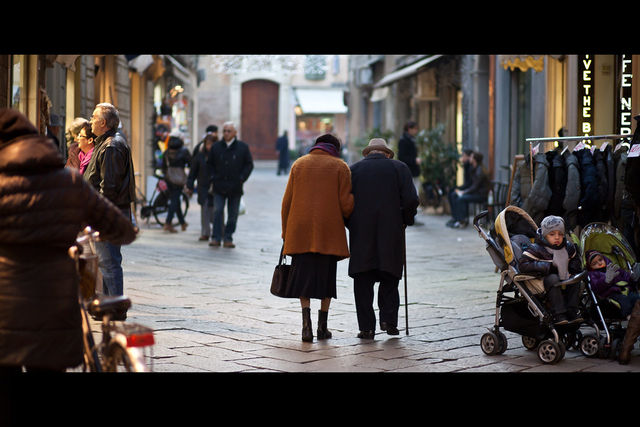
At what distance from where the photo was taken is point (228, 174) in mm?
15258

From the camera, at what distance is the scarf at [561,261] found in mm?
7868

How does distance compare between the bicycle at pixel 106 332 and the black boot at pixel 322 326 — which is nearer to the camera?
the bicycle at pixel 106 332

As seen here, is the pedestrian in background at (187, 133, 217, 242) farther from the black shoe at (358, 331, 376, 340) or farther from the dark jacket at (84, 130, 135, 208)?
the black shoe at (358, 331, 376, 340)

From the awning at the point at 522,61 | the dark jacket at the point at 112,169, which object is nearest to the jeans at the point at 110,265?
the dark jacket at the point at 112,169

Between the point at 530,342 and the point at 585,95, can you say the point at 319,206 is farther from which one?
the point at 585,95

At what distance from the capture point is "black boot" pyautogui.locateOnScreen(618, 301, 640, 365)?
7543mm

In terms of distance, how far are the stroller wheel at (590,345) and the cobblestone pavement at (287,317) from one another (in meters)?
0.06

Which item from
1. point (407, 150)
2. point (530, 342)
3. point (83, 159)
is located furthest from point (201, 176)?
point (530, 342)

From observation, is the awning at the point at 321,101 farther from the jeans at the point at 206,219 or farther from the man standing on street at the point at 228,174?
the man standing on street at the point at 228,174

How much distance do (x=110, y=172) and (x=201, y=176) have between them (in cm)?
723

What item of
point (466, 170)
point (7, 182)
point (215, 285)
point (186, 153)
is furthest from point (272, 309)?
point (466, 170)

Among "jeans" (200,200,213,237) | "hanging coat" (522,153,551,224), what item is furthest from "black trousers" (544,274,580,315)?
"jeans" (200,200,213,237)
